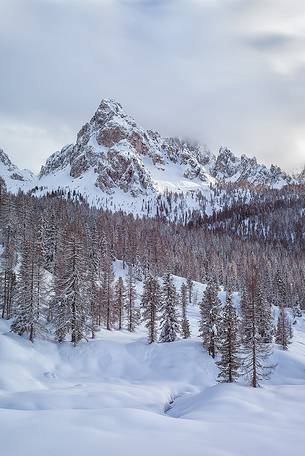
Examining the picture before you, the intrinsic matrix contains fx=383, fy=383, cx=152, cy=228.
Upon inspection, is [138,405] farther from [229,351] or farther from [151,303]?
[151,303]

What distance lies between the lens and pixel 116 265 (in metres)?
117

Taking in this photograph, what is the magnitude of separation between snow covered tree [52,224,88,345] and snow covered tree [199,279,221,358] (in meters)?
16.2

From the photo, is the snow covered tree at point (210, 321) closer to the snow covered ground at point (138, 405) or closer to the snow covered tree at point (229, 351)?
the snow covered ground at point (138, 405)

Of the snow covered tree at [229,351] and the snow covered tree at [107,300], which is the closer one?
the snow covered tree at [229,351]

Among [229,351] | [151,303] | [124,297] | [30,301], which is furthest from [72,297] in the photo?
[229,351]

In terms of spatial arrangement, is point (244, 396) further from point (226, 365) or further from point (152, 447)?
point (226, 365)

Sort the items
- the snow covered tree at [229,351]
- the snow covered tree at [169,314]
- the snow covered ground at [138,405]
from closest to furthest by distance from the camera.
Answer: the snow covered ground at [138,405]
the snow covered tree at [229,351]
the snow covered tree at [169,314]

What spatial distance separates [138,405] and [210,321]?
959 inches

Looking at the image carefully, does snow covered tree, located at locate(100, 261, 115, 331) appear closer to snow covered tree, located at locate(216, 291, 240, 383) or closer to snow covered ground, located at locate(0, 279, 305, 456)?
snow covered ground, located at locate(0, 279, 305, 456)

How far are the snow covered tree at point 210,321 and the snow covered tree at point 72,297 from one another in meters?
16.2

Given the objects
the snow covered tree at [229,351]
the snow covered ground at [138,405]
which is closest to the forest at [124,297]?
the snow covered tree at [229,351]

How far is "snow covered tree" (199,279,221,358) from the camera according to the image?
50.2 m

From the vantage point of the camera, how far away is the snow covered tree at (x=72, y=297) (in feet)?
168

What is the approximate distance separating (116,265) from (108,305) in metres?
54.6
